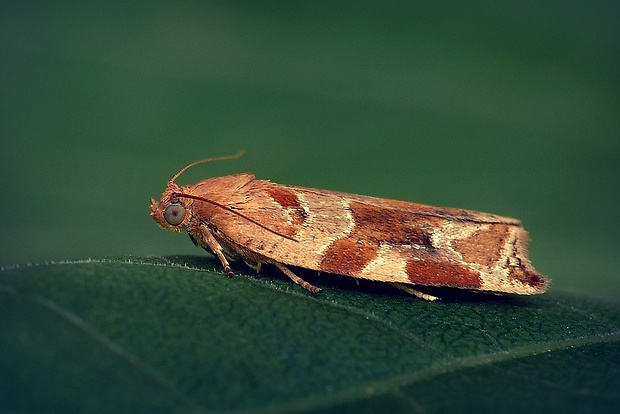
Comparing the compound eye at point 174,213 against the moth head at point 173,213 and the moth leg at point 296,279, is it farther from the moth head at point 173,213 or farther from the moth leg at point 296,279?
the moth leg at point 296,279

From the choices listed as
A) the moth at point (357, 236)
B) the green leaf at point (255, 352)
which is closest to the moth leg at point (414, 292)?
the moth at point (357, 236)

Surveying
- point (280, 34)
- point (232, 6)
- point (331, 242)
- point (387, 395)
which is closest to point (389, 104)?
point (280, 34)

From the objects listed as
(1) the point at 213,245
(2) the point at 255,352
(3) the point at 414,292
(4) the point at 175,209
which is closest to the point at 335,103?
(4) the point at 175,209

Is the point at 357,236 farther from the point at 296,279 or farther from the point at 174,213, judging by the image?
the point at 174,213

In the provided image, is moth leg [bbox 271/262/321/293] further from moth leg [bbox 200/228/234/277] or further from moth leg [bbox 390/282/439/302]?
moth leg [bbox 390/282/439/302]

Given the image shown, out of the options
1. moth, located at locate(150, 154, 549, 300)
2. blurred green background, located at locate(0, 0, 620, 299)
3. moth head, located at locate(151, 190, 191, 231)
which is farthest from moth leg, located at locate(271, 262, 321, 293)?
blurred green background, located at locate(0, 0, 620, 299)
